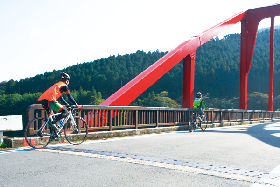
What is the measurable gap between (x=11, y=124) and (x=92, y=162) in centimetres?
303

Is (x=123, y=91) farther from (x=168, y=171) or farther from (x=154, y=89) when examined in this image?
(x=154, y=89)

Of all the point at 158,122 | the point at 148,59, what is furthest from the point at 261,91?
the point at 158,122

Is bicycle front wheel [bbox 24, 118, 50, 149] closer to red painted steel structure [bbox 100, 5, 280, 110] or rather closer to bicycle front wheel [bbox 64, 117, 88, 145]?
bicycle front wheel [bbox 64, 117, 88, 145]

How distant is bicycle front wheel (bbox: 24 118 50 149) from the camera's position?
5.78 m

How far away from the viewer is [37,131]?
582 centimetres

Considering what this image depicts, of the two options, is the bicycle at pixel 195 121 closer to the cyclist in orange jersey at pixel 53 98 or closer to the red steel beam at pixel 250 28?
the cyclist in orange jersey at pixel 53 98

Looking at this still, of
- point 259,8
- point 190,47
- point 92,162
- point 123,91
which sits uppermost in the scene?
point 259,8

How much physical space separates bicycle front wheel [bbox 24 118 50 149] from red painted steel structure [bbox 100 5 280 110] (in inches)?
220

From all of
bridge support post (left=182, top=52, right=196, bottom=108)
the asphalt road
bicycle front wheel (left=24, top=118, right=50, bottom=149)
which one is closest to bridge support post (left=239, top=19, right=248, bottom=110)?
bridge support post (left=182, top=52, right=196, bottom=108)

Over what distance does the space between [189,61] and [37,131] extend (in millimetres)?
11810

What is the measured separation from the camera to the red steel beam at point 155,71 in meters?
Result: 12.1

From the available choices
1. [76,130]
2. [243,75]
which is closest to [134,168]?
[76,130]

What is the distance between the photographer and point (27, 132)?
19.0ft

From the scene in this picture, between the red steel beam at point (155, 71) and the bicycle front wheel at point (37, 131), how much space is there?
5.57 m
